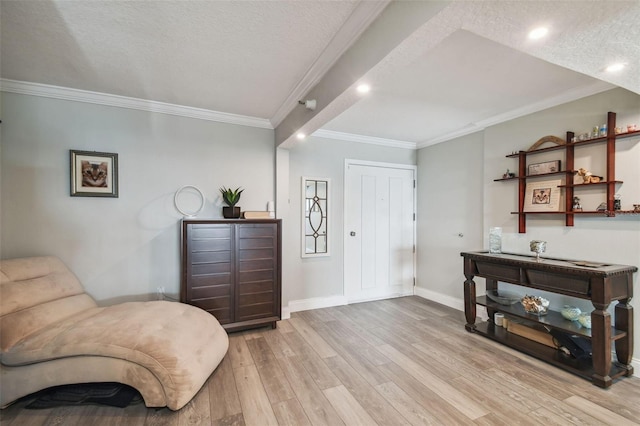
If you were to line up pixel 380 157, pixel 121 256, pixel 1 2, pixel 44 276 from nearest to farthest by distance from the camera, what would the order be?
pixel 1 2, pixel 44 276, pixel 121 256, pixel 380 157

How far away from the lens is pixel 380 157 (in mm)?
4391

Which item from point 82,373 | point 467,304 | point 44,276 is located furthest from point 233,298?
point 467,304

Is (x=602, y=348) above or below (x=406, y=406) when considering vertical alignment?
above

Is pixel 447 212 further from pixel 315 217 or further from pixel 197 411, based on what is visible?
pixel 197 411

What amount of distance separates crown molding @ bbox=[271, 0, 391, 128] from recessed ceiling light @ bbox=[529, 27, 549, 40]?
2.38 ft

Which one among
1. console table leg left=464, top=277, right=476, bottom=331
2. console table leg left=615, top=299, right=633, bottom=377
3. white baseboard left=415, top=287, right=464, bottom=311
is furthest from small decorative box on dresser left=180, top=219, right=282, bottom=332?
console table leg left=615, top=299, right=633, bottom=377

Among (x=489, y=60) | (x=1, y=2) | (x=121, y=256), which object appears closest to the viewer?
(x=1, y=2)

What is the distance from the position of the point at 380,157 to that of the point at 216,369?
3473mm

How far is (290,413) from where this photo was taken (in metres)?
1.84

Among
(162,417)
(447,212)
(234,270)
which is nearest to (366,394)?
(162,417)

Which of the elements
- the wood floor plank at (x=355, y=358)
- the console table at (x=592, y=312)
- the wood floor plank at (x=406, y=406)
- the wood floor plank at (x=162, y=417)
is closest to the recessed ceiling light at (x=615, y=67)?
the console table at (x=592, y=312)

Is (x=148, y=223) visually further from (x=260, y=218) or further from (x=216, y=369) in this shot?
(x=216, y=369)

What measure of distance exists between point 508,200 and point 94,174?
4.46 meters

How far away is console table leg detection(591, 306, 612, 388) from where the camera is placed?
2109 mm
